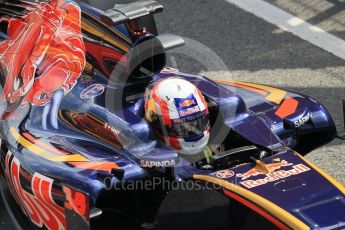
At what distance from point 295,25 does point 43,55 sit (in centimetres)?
315

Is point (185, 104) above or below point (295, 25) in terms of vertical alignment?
above

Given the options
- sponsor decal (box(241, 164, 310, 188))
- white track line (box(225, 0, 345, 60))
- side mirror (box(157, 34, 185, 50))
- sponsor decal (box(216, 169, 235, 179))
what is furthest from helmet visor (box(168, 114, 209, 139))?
white track line (box(225, 0, 345, 60))

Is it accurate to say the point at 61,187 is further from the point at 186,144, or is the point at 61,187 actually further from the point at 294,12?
the point at 294,12

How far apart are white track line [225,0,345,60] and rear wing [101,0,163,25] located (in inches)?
105

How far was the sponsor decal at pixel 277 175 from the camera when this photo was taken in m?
3.95

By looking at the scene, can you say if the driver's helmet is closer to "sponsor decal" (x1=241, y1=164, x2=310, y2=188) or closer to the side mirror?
"sponsor decal" (x1=241, y1=164, x2=310, y2=188)

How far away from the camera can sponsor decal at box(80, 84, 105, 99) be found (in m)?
4.56

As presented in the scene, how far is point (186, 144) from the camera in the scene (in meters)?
4.26

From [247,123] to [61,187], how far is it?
1136 millimetres

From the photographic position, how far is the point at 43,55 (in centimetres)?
488

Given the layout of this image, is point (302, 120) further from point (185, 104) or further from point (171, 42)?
point (171, 42)

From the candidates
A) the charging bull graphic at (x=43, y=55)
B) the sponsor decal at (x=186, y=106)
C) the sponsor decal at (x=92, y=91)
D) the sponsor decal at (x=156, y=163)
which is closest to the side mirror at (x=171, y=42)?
the charging bull graphic at (x=43, y=55)

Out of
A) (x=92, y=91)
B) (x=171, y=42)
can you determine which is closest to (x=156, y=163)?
(x=92, y=91)

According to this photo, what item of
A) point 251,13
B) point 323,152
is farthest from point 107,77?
point 251,13
